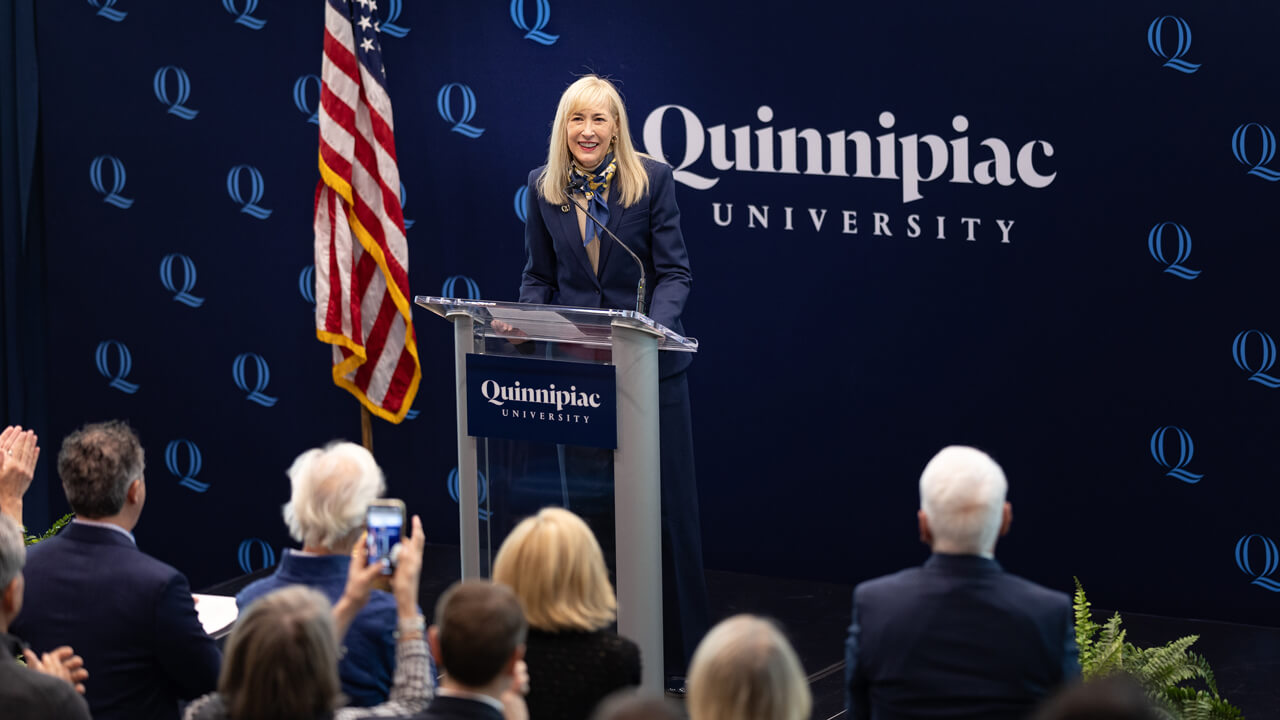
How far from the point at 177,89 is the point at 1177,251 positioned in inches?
159

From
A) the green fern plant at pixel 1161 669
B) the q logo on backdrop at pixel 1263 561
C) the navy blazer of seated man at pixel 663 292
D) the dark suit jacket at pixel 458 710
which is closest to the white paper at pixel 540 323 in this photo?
the navy blazer of seated man at pixel 663 292

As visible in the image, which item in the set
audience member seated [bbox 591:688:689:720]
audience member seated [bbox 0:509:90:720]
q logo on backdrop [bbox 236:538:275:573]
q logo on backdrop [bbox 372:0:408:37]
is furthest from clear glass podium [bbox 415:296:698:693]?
q logo on backdrop [bbox 236:538:275:573]

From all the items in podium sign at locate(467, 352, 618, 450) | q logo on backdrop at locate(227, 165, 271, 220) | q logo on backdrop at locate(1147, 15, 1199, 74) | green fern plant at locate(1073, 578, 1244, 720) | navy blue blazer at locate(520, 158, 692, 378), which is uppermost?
q logo on backdrop at locate(1147, 15, 1199, 74)

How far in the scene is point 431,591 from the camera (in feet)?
20.4

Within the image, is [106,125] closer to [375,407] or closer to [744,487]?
[375,407]

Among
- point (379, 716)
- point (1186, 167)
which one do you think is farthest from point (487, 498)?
point (1186, 167)

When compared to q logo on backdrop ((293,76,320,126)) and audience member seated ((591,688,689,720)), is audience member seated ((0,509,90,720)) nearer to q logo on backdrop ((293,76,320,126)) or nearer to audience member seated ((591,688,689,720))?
audience member seated ((591,688,689,720))

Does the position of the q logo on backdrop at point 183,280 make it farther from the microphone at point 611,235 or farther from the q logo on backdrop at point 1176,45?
the q logo on backdrop at point 1176,45

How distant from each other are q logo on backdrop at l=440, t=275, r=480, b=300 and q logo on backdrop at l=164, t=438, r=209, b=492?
4.42 ft

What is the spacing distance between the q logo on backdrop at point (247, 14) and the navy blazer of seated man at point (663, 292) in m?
2.34

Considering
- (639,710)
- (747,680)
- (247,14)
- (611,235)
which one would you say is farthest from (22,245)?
(639,710)

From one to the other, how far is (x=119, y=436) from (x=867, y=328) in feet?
9.93

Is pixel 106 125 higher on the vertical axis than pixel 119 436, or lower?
higher

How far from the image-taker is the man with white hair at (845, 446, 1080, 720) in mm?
2953
